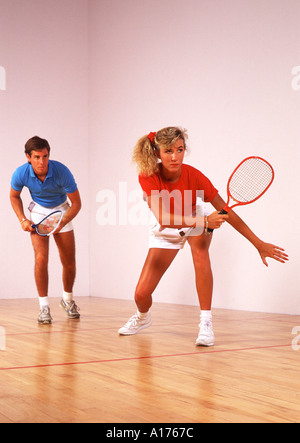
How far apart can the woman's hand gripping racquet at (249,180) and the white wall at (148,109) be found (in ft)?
4.55

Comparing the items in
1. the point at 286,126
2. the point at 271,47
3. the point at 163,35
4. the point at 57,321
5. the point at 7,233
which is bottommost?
the point at 57,321

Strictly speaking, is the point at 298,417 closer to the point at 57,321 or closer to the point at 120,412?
the point at 120,412

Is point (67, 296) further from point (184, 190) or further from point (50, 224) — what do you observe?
point (184, 190)

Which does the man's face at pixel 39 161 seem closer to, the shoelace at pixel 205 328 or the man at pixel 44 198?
the man at pixel 44 198

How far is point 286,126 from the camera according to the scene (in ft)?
13.6

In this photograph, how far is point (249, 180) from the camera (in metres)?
2.74

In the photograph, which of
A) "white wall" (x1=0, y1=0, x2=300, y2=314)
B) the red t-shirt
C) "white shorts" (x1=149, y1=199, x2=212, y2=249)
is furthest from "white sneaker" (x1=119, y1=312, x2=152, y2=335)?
"white wall" (x1=0, y1=0, x2=300, y2=314)

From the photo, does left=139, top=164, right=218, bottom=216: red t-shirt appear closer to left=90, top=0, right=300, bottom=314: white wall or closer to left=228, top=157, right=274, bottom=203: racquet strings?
left=228, top=157, right=274, bottom=203: racquet strings

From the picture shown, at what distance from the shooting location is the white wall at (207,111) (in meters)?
4.16

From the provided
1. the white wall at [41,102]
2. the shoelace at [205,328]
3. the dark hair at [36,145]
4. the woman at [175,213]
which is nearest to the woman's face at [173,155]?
the woman at [175,213]

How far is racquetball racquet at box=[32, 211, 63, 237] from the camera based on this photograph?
3.73 metres

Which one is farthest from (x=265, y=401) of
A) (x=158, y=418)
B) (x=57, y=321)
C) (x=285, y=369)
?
(x=57, y=321)

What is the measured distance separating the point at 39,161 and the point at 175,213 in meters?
1.13
